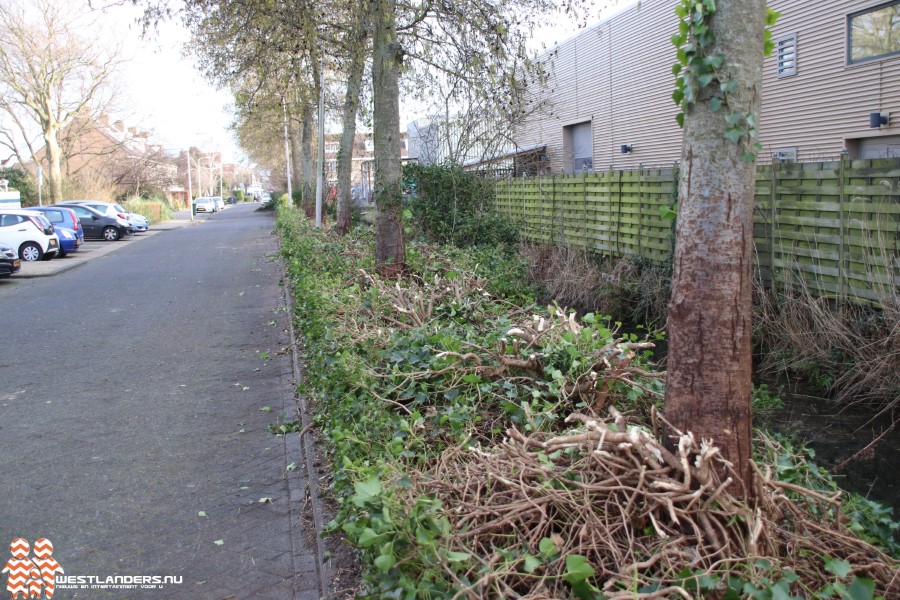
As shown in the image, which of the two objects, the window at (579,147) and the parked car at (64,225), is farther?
the window at (579,147)

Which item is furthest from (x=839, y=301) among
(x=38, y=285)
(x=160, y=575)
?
(x=38, y=285)

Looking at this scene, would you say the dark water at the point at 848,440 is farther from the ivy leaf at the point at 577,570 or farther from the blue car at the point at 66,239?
the blue car at the point at 66,239

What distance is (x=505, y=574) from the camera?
9.14ft

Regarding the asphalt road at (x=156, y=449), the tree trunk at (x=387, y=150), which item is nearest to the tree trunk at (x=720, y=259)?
the asphalt road at (x=156, y=449)

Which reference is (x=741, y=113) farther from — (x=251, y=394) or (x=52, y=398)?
(x=52, y=398)

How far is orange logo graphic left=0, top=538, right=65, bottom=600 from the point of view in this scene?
13.2 feet

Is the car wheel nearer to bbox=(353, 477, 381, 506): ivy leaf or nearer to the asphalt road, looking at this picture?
the asphalt road

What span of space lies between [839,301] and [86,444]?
7481 mm

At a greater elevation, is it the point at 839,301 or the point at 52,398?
the point at 839,301

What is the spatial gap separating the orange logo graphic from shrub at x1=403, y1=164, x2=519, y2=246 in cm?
1052

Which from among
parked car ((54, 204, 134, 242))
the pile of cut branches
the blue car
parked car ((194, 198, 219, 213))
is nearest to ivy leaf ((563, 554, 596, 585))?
the pile of cut branches

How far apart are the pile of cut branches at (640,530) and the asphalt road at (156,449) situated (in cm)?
138

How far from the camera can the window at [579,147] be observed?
2525 cm

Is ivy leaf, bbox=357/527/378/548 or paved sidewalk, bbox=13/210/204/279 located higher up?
paved sidewalk, bbox=13/210/204/279
